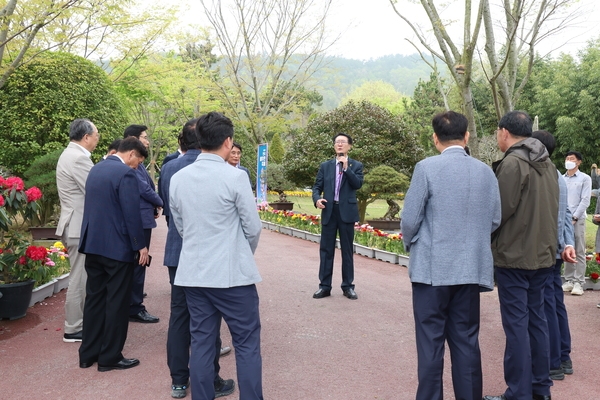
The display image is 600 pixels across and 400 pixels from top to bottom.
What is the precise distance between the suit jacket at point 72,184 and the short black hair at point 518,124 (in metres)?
3.43

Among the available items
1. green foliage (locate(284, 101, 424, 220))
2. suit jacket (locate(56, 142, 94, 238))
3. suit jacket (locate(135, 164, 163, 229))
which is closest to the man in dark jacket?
suit jacket (locate(135, 164, 163, 229))

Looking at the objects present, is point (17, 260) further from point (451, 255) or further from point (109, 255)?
point (451, 255)

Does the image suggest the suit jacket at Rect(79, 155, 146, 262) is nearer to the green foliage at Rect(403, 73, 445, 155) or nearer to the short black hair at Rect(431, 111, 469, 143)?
the short black hair at Rect(431, 111, 469, 143)

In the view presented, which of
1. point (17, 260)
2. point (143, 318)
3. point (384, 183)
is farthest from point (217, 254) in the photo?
point (384, 183)

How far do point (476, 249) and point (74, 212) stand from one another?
11.3 ft

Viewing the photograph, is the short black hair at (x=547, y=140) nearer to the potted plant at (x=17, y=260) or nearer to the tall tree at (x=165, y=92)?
the potted plant at (x=17, y=260)

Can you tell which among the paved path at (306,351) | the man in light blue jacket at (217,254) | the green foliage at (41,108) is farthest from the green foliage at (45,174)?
the man in light blue jacket at (217,254)

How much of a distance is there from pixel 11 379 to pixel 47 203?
8.58 metres

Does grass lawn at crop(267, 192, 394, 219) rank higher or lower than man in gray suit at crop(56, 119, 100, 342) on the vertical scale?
lower

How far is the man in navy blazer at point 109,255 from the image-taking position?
401 cm

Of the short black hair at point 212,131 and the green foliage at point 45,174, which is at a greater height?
the short black hair at point 212,131

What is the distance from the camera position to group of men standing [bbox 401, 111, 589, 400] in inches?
120

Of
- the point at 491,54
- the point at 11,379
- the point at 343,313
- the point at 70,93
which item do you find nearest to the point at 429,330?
the point at 343,313

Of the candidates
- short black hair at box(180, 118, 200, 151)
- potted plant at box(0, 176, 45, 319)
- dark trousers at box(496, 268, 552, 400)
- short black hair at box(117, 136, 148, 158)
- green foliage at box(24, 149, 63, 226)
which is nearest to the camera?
dark trousers at box(496, 268, 552, 400)
